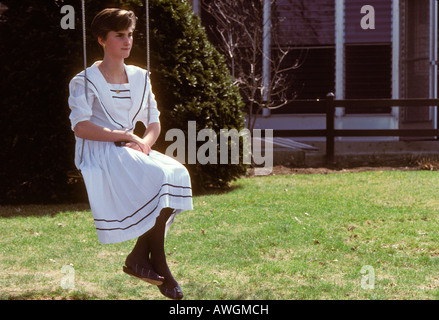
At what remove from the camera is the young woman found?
4.10 m

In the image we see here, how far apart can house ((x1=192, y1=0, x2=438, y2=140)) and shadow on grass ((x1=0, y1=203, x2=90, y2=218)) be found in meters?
6.11

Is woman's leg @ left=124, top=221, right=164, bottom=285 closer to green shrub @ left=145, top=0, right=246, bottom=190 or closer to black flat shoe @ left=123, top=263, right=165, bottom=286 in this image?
black flat shoe @ left=123, top=263, right=165, bottom=286

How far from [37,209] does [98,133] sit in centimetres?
436

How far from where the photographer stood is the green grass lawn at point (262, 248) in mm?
5004

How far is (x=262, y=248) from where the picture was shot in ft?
20.6

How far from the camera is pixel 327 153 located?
12.2m

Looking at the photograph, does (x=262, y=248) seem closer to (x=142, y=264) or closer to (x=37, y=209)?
(x=142, y=264)

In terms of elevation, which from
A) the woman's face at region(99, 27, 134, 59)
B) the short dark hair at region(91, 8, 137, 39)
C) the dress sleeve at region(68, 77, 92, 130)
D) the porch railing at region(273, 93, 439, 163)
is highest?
the short dark hair at region(91, 8, 137, 39)

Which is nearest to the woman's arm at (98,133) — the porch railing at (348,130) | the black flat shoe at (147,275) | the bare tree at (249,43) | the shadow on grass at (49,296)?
the black flat shoe at (147,275)

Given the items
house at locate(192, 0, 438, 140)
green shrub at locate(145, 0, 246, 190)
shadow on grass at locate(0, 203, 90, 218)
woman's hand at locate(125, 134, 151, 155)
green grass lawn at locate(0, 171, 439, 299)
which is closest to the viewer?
woman's hand at locate(125, 134, 151, 155)

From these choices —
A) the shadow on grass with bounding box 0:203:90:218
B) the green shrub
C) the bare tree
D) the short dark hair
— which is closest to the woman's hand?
the short dark hair

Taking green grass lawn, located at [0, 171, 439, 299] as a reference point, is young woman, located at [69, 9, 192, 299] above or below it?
above

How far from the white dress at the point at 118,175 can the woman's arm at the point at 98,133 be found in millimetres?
45
